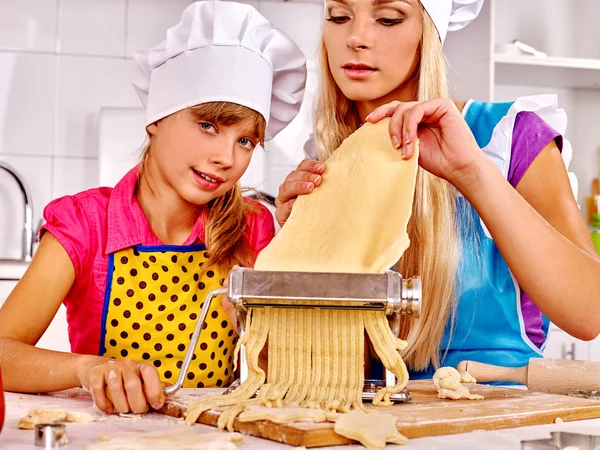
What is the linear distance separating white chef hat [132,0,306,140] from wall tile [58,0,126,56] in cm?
156

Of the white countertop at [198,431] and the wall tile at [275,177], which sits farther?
the wall tile at [275,177]

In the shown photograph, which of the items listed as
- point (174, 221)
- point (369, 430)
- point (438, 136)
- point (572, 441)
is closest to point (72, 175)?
point (174, 221)

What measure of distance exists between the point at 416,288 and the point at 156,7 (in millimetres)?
2457

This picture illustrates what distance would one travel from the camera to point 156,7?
311cm

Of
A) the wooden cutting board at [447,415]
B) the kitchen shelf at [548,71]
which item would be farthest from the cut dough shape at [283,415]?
the kitchen shelf at [548,71]

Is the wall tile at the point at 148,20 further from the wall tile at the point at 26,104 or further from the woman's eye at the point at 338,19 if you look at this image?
the woman's eye at the point at 338,19

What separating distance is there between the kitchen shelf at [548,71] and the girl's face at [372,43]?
1.50m

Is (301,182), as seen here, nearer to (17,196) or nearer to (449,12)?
(449,12)

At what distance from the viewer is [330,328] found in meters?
0.99

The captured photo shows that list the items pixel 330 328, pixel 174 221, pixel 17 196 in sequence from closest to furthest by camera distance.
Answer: pixel 330 328 < pixel 174 221 < pixel 17 196

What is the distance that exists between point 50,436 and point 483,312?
906 mm

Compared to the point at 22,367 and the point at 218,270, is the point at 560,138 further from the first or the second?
the point at 22,367

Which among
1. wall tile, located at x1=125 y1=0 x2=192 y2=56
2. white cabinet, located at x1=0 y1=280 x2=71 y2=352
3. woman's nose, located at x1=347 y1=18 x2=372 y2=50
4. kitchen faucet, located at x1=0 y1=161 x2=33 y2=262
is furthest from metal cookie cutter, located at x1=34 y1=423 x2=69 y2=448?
wall tile, located at x1=125 y1=0 x2=192 y2=56

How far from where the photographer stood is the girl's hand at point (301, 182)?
1.19m
